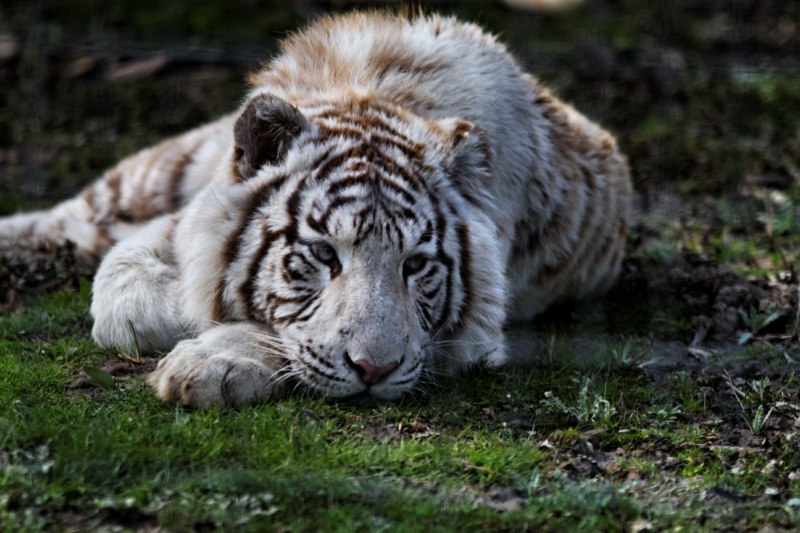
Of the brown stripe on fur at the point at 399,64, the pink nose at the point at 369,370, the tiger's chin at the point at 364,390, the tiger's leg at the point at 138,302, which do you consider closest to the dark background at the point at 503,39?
the tiger's leg at the point at 138,302

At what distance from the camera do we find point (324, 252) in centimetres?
322

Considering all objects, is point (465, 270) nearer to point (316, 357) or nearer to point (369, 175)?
point (369, 175)

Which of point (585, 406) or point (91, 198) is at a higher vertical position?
point (91, 198)

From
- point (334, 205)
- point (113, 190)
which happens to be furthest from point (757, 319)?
point (113, 190)

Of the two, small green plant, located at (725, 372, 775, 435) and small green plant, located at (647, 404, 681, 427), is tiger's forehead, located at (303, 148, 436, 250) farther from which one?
small green plant, located at (725, 372, 775, 435)

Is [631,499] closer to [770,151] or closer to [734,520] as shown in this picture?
[734,520]

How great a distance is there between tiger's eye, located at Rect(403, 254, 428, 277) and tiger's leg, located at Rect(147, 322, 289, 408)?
0.48 meters

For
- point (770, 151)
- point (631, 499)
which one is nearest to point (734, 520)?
point (631, 499)

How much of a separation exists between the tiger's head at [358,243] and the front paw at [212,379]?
0.34 feet

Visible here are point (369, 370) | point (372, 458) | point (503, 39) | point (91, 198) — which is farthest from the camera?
point (503, 39)

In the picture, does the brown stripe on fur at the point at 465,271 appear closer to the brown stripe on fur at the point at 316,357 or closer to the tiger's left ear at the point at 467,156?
the tiger's left ear at the point at 467,156

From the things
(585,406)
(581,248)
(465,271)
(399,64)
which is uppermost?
(399,64)

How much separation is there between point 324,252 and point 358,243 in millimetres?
122

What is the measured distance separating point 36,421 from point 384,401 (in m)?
1.04
